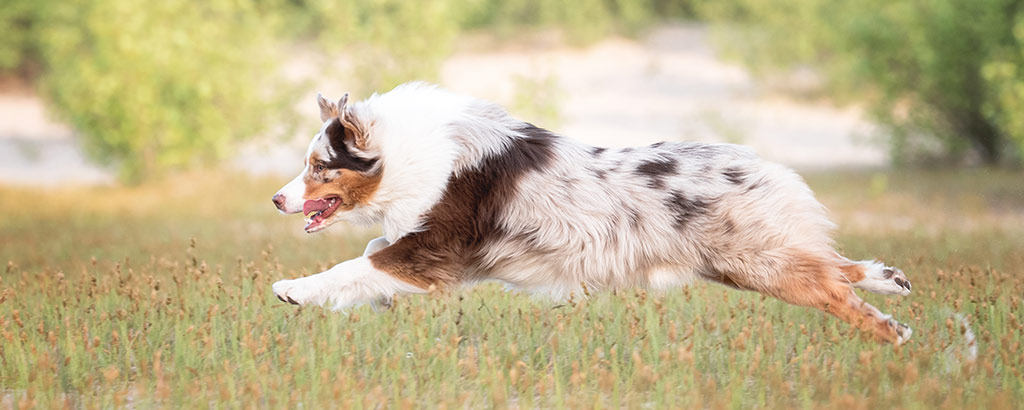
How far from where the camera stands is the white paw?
5.23 meters

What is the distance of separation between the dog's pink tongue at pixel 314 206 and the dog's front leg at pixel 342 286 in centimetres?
39

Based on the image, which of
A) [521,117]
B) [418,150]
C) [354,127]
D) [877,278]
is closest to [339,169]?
[354,127]

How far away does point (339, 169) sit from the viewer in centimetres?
527

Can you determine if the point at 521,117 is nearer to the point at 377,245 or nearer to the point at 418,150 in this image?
the point at 377,245

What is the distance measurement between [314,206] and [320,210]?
0.05 metres

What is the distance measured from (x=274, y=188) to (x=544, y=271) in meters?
9.68

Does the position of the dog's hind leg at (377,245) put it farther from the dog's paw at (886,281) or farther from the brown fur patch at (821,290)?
the dog's paw at (886,281)

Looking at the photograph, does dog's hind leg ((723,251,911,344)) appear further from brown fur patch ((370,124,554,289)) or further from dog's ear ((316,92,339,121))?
dog's ear ((316,92,339,121))

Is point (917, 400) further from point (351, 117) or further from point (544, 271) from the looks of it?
point (351, 117)

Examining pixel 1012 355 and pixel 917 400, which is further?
pixel 1012 355

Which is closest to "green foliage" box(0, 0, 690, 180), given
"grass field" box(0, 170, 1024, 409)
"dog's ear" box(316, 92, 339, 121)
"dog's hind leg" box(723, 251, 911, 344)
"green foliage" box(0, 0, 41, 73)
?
"grass field" box(0, 170, 1024, 409)

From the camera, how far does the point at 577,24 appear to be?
84.3 feet

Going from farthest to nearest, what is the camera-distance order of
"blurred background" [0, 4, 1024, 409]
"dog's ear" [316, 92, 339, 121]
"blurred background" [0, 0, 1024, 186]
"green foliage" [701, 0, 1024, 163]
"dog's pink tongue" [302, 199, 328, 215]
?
1. "blurred background" [0, 0, 1024, 186]
2. "green foliage" [701, 0, 1024, 163]
3. "dog's ear" [316, 92, 339, 121]
4. "dog's pink tongue" [302, 199, 328, 215]
5. "blurred background" [0, 4, 1024, 409]


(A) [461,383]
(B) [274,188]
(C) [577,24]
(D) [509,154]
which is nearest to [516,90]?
(B) [274,188]
